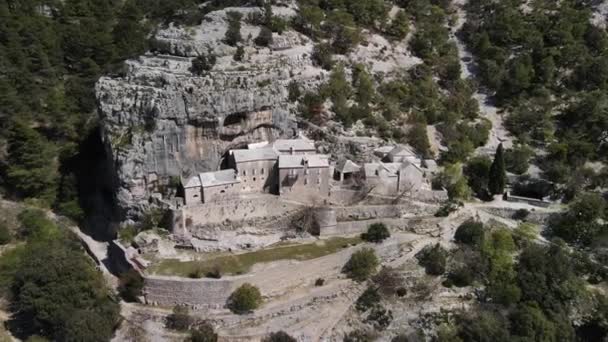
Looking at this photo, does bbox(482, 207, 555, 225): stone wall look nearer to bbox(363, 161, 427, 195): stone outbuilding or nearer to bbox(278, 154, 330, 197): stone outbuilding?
bbox(363, 161, 427, 195): stone outbuilding

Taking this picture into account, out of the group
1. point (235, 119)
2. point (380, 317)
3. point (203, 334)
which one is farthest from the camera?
point (235, 119)

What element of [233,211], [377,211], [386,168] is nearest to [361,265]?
[377,211]

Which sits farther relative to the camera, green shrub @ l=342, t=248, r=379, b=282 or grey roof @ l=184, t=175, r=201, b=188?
grey roof @ l=184, t=175, r=201, b=188

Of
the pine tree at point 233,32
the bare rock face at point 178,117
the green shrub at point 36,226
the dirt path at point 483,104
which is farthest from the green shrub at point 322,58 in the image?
the green shrub at point 36,226

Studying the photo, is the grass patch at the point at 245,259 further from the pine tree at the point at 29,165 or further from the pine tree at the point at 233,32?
the pine tree at the point at 233,32

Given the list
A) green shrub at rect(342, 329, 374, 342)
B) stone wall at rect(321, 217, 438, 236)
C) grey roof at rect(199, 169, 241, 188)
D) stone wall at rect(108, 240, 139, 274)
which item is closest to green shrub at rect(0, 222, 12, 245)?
stone wall at rect(108, 240, 139, 274)

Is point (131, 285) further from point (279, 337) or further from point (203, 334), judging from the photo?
point (279, 337)

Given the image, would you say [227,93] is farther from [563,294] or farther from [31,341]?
[563,294]

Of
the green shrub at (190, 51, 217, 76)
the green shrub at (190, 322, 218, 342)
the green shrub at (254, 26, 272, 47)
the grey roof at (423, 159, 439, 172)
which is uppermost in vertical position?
the green shrub at (254, 26, 272, 47)

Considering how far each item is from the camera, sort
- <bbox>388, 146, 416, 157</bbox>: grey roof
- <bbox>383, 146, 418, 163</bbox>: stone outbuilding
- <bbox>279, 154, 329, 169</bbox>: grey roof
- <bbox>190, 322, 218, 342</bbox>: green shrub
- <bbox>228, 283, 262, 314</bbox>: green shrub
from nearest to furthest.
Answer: <bbox>190, 322, 218, 342</bbox>: green shrub < <bbox>228, 283, 262, 314</bbox>: green shrub < <bbox>279, 154, 329, 169</bbox>: grey roof < <bbox>383, 146, 418, 163</bbox>: stone outbuilding < <bbox>388, 146, 416, 157</bbox>: grey roof
